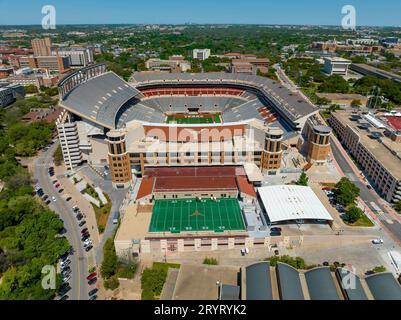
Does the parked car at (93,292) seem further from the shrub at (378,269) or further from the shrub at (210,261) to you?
the shrub at (378,269)

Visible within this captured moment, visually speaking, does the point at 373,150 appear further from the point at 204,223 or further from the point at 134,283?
the point at 134,283

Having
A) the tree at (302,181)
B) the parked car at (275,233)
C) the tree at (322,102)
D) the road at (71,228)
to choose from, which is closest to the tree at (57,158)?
the road at (71,228)

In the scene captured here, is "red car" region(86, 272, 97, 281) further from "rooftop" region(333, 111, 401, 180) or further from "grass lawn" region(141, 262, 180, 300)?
"rooftop" region(333, 111, 401, 180)

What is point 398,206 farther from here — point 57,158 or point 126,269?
point 57,158

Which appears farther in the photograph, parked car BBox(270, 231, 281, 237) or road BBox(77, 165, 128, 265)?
road BBox(77, 165, 128, 265)

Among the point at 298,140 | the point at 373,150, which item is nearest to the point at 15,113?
the point at 298,140

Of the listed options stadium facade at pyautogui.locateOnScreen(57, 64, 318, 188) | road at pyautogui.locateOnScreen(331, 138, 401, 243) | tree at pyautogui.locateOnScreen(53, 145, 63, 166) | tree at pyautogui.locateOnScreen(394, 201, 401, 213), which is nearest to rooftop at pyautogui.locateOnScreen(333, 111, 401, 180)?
tree at pyautogui.locateOnScreen(394, 201, 401, 213)
